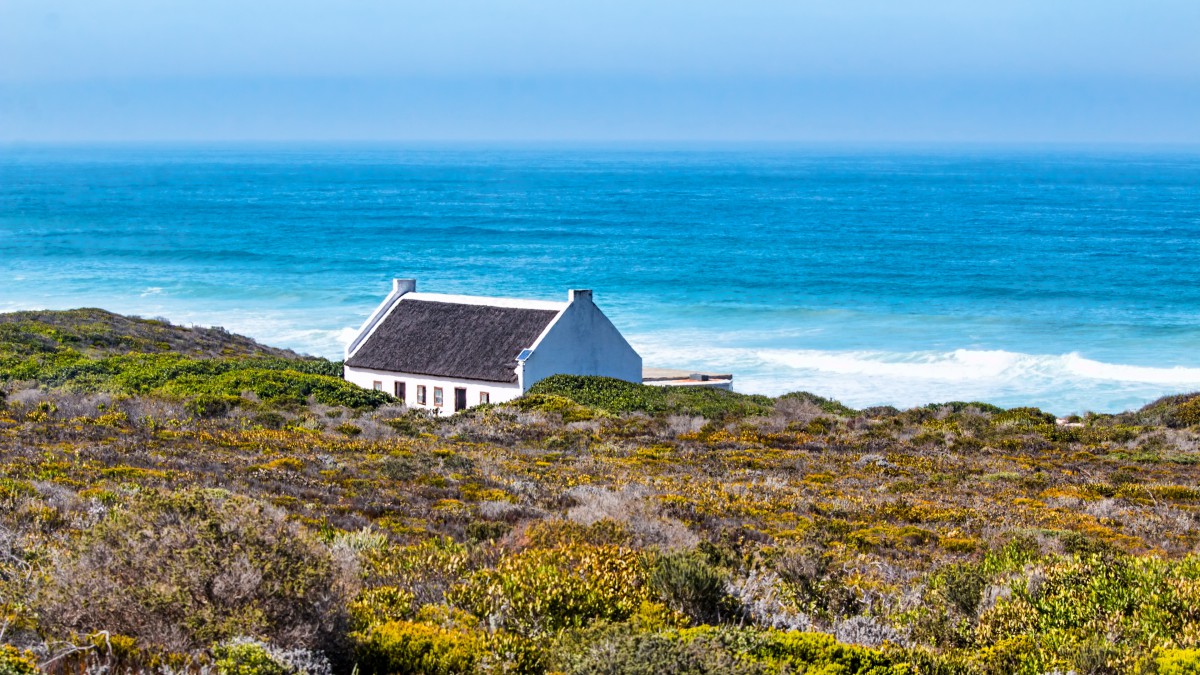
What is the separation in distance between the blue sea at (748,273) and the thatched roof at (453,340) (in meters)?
15.1

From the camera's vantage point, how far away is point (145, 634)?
6.55 m

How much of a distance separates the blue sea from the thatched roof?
15.1 m

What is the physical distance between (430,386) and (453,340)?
5.54 ft

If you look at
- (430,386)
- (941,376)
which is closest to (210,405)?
(430,386)

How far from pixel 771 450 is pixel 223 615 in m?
17.2

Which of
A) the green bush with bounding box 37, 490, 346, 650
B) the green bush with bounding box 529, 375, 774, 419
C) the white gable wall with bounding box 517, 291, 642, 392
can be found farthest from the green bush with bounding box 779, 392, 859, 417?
the green bush with bounding box 37, 490, 346, 650

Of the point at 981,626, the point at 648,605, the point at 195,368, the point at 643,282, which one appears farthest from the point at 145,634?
the point at 643,282

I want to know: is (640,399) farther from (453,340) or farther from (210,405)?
(210,405)

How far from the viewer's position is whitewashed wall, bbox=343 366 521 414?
101ft

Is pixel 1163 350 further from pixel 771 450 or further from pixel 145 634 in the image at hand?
pixel 145 634

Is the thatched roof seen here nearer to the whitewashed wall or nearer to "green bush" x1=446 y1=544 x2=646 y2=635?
the whitewashed wall

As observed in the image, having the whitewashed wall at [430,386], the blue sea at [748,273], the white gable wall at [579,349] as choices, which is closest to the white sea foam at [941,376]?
the blue sea at [748,273]

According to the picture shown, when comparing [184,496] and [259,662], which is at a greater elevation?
[184,496]

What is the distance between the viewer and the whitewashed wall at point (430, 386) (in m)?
30.9
